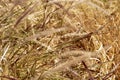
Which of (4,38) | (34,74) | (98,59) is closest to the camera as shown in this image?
(34,74)

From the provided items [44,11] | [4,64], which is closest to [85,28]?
[44,11]

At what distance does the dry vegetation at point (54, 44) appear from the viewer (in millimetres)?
1683

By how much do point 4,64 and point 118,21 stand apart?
0.73 meters

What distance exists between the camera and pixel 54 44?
1.98 meters

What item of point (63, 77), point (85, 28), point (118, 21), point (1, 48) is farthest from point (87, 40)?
point (1, 48)

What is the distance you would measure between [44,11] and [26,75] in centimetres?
50

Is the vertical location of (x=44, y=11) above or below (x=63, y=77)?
above

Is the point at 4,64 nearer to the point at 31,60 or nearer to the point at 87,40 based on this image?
the point at 31,60

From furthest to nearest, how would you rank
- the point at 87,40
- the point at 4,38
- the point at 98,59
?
1. the point at 87,40
2. the point at 98,59
3. the point at 4,38

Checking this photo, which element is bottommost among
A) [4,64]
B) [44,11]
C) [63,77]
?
[63,77]

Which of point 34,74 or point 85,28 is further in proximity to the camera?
point 85,28

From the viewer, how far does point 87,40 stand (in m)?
2.07

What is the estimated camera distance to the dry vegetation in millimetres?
1683

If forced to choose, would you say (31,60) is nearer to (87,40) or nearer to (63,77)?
(63,77)
